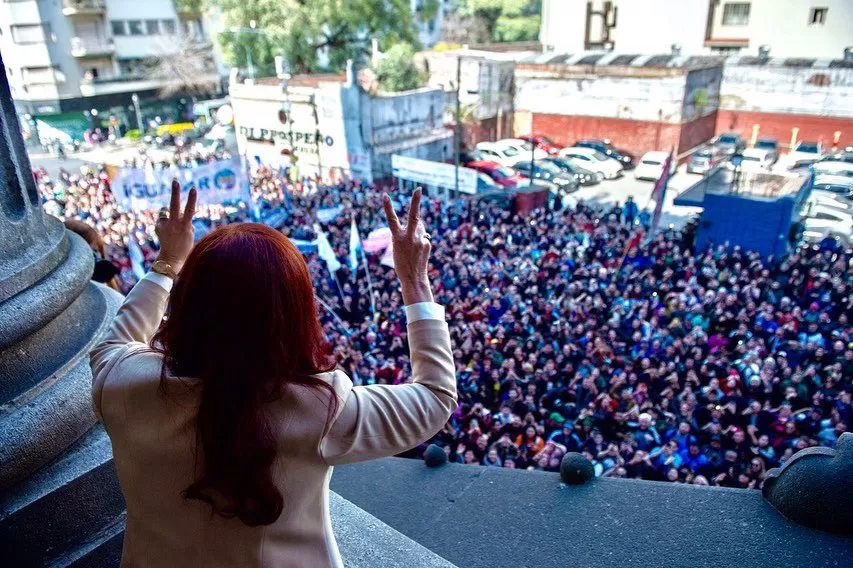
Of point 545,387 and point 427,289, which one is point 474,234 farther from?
point 427,289

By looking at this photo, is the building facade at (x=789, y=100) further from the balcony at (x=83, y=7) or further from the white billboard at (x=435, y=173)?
the balcony at (x=83, y=7)

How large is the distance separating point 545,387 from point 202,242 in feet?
23.4

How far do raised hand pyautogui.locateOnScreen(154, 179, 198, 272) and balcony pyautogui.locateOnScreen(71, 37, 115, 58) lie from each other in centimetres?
3963

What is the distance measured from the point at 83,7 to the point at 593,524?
1578 inches

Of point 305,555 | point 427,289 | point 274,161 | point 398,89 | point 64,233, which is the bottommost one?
point 274,161

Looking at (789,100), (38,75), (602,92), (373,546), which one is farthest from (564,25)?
(373,546)

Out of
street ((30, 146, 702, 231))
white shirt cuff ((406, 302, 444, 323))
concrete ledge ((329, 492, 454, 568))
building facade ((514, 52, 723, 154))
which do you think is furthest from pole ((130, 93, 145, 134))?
white shirt cuff ((406, 302, 444, 323))

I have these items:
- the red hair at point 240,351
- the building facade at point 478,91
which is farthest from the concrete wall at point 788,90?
the red hair at point 240,351

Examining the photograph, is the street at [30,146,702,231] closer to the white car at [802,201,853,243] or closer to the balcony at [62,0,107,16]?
the white car at [802,201,853,243]

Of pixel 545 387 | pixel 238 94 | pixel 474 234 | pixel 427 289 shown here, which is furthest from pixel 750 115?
pixel 427 289

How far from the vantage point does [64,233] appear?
8.48ft

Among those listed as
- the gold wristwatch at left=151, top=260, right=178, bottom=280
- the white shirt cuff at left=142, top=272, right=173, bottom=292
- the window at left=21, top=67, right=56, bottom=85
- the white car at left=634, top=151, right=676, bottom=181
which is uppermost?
the gold wristwatch at left=151, top=260, right=178, bottom=280

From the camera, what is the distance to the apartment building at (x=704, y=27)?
29734 mm

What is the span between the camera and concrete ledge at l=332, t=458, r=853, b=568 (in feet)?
9.37
